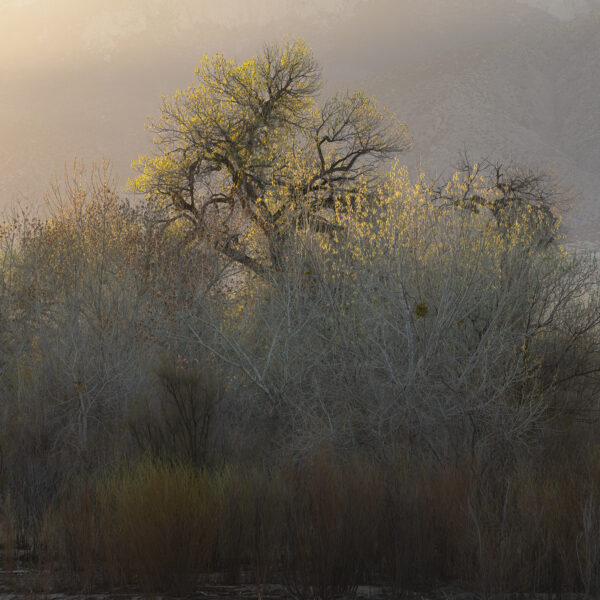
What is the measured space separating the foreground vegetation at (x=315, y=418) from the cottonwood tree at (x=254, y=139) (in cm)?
400

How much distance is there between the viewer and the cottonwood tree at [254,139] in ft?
65.2

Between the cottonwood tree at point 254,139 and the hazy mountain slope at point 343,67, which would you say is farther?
the hazy mountain slope at point 343,67

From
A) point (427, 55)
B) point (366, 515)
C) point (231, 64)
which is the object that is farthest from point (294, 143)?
point (427, 55)

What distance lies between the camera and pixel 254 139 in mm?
20359

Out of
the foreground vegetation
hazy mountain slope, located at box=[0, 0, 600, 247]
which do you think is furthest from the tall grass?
hazy mountain slope, located at box=[0, 0, 600, 247]

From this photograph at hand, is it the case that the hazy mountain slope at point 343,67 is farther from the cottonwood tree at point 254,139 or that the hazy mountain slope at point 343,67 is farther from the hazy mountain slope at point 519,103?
the cottonwood tree at point 254,139

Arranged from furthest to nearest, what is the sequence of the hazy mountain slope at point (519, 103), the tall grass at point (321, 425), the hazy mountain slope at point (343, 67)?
the hazy mountain slope at point (343, 67)
the hazy mountain slope at point (519, 103)
the tall grass at point (321, 425)

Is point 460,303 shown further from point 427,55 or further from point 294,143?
point 427,55

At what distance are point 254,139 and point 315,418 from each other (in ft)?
42.4

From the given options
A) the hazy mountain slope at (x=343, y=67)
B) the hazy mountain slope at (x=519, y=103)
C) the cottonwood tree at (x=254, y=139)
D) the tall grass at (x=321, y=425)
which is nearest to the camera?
the tall grass at (x=321, y=425)

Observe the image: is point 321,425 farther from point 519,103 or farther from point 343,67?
point 343,67

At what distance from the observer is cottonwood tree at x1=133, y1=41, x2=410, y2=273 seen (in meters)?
19.9

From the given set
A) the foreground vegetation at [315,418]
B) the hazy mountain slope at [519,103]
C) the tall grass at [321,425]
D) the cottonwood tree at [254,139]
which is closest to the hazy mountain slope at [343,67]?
the hazy mountain slope at [519,103]

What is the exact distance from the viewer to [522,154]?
75500 millimetres
